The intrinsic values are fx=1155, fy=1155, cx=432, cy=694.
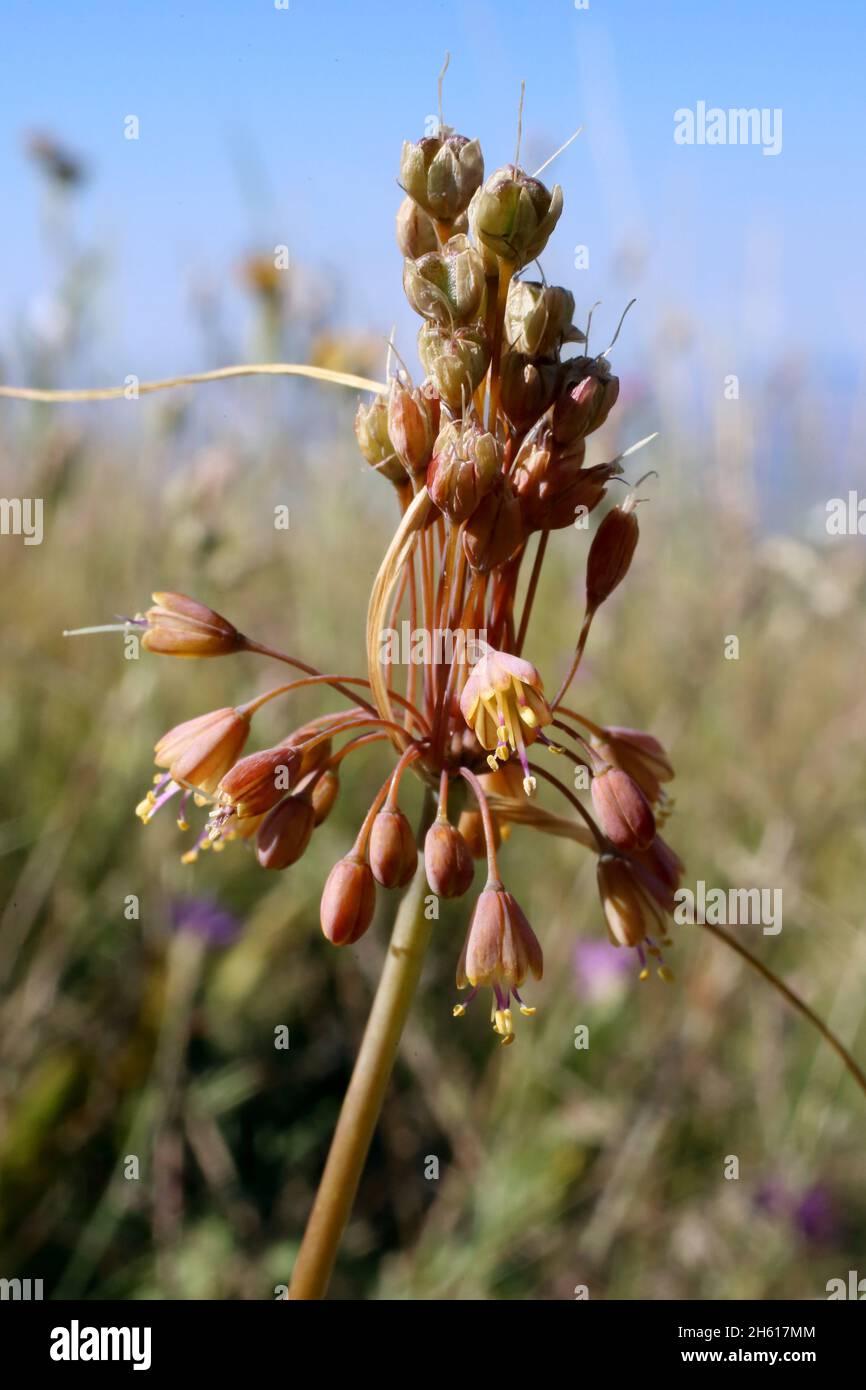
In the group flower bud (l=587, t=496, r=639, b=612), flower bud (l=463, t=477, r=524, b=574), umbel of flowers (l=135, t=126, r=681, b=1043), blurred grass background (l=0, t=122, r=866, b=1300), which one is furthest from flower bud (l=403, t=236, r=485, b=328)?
blurred grass background (l=0, t=122, r=866, b=1300)

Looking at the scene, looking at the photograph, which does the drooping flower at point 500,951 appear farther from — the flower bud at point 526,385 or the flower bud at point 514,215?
the flower bud at point 514,215

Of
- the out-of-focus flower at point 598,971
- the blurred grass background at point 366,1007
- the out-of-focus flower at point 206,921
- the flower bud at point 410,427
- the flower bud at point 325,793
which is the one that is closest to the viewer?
the flower bud at point 410,427

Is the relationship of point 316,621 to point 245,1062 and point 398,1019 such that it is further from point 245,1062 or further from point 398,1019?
point 398,1019

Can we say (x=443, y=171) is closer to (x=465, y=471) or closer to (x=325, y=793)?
(x=465, y=471)

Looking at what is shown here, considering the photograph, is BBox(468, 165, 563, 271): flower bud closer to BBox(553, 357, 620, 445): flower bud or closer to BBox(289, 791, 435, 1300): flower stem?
BBox(553, 357, 620, 445): flower bud

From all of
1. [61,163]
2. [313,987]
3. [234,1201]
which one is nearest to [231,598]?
[61,163]

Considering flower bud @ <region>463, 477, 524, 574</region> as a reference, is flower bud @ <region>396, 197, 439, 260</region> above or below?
above

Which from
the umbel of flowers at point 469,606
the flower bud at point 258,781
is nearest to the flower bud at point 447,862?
the umbel of flowers at point 469,606
